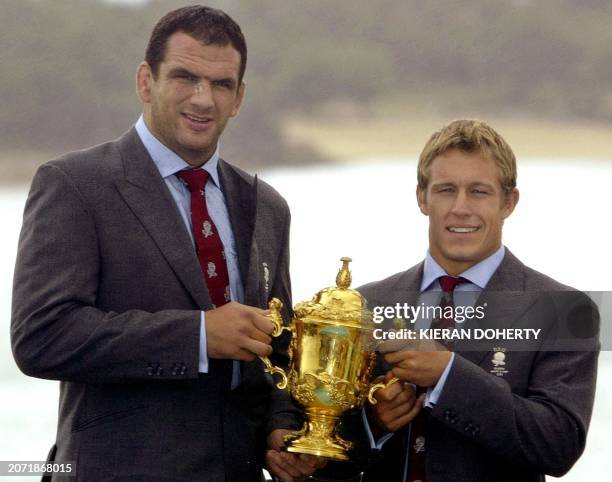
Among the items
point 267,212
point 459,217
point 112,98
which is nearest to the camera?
point 459,217

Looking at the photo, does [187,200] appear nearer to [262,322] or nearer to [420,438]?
[262,322]

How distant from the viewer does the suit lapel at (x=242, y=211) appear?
2.56 metres

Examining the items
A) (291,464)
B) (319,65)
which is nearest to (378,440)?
(291,464)

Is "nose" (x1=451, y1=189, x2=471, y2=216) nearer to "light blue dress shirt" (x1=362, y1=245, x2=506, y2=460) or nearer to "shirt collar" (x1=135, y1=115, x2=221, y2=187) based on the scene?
"light blue dress shirt" (x1=362, y1=245, x2=506, y2=460)

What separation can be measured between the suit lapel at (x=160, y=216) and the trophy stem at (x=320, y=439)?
0.36 m

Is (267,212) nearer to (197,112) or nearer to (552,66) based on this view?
(197,112)

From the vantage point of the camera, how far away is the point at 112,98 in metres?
4.05

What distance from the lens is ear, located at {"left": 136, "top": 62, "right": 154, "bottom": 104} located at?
8.48 ft

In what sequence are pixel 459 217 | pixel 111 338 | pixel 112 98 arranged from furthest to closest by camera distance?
pixel 112 98 → pixel 459 217 → pixel 111 338

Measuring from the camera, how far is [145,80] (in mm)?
2594

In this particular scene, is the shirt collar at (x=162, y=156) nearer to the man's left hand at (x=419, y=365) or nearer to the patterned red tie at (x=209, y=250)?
the patterned red tie at (x=209, y=250)

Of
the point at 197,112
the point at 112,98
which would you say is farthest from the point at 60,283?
the point at 112,98

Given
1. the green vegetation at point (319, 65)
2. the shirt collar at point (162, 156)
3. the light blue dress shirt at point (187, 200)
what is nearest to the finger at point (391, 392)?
the light blue dress shirt at point (187, 200)

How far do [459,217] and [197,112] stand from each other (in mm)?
654
